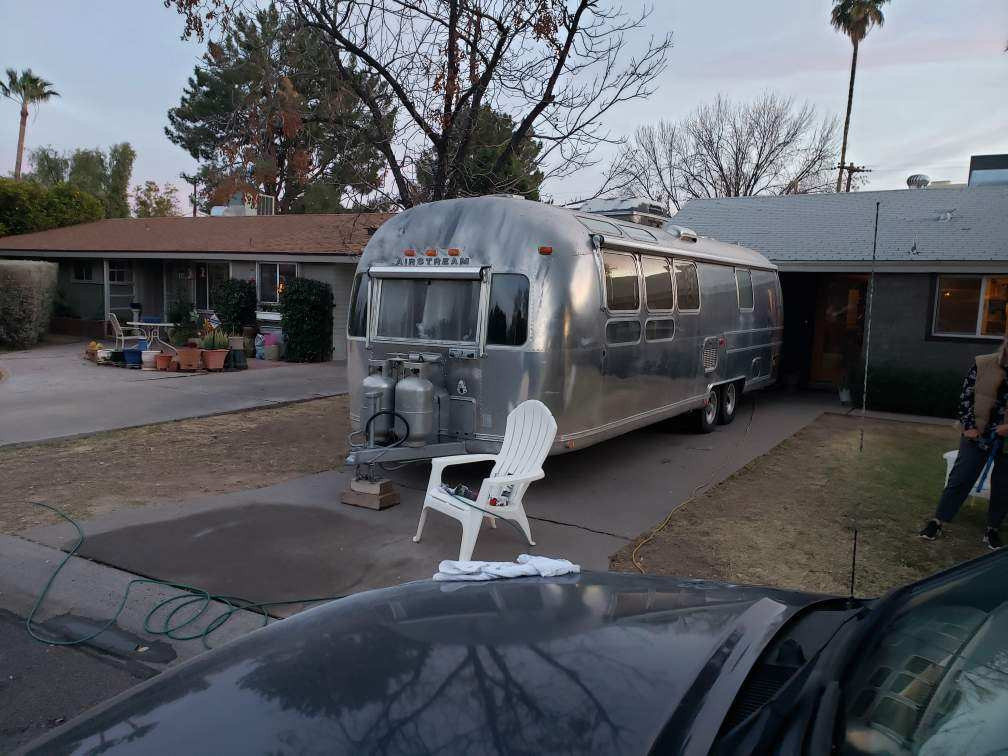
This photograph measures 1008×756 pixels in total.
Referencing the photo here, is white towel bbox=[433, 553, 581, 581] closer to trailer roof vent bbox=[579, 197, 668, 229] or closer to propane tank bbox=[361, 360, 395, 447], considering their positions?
propane tank bbox=[361, 360, 395, 447]

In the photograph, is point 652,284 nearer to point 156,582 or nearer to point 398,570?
point 398,570

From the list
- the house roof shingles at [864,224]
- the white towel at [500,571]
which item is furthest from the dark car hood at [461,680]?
the house roof shingles at [864,224]

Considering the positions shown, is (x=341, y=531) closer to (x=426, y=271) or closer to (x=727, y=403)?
(x=426, y=271)

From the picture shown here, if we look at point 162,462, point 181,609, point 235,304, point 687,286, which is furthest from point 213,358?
point 181,609

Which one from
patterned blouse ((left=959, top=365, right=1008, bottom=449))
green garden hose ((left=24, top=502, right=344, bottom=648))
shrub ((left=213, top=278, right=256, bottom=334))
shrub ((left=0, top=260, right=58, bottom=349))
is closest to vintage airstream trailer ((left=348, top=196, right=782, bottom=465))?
green garden hose ((left=24, top=502, right=344, bottom=648))

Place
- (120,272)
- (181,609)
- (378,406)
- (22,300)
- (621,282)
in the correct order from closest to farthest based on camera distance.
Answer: (181,609)
(378,406)
(621,282)
(22,300)
(120,272)

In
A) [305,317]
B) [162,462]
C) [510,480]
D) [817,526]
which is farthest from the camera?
[305,317]

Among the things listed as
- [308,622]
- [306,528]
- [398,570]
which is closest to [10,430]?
[306,528]

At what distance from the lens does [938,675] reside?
1.78 m

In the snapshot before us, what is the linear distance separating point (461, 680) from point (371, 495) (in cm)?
521

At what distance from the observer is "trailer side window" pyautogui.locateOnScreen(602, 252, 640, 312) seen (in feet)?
25.9

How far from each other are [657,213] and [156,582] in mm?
7521

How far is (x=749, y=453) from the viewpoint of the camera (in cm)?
985

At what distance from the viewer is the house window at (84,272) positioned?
24.5 meters
